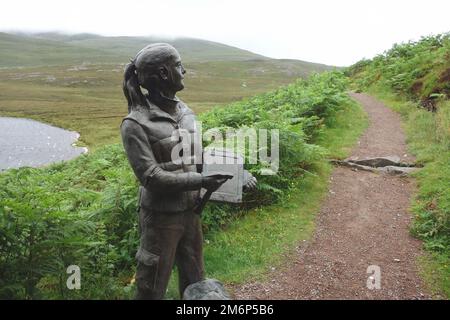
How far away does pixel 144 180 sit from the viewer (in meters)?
3.80

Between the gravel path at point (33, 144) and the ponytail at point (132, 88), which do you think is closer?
the ponytail at point (132, 88)

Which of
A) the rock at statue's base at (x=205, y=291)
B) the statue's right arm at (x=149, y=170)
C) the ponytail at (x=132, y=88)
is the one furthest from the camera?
the rock at statue's base at (x=205, y=291)

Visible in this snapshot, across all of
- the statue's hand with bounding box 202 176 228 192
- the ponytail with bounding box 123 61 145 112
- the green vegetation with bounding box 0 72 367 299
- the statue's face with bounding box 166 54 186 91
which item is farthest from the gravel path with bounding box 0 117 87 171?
the statue's hand with bounding box 202 176 228 192

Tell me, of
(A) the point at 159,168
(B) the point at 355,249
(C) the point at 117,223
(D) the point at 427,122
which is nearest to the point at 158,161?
(A) the point at 159,168

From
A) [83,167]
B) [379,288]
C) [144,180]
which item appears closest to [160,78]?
[144,180]

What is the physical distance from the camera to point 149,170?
3.79m

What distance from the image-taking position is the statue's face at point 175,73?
13.0 feet

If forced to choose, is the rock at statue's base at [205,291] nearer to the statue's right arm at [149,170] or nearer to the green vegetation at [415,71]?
the statue's right arm at [149,170]

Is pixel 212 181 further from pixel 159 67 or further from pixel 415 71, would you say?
pixel 415 71

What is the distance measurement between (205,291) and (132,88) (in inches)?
79.8

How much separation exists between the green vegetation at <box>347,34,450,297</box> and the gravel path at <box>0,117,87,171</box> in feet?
62.0

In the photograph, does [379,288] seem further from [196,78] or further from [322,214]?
[196,78]

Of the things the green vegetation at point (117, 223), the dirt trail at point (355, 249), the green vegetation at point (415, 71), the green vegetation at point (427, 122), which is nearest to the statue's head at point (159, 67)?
the green vegetation at point (117, 223)

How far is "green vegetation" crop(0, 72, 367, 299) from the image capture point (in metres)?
5.37
